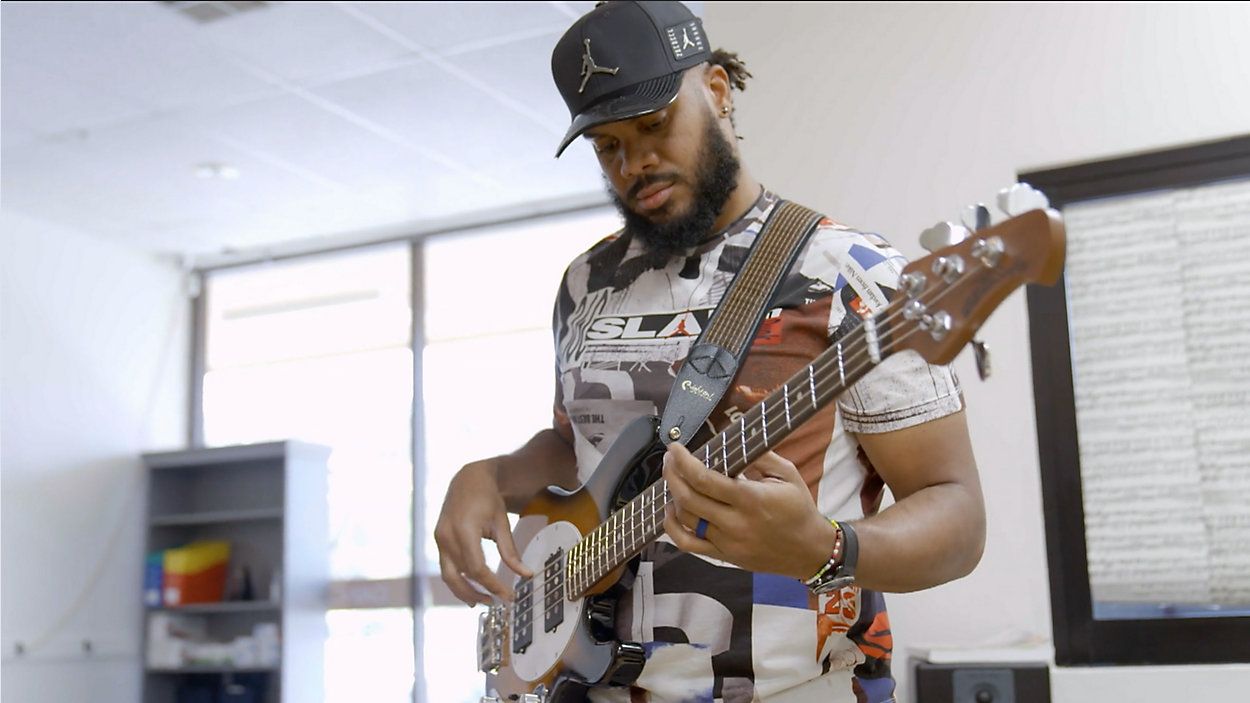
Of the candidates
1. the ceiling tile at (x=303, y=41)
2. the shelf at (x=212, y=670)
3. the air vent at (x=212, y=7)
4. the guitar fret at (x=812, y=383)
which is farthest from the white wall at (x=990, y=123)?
the shelf at (x=212, y=670)

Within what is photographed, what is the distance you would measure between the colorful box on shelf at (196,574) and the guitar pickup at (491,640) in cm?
454

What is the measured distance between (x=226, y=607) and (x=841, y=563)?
496 cm

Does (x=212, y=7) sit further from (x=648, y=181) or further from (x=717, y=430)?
(x=717, y=430)

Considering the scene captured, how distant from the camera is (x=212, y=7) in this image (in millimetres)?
3830

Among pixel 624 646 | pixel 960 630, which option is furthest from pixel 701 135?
pixel 960 630

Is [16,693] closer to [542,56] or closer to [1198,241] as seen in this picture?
[542,56]

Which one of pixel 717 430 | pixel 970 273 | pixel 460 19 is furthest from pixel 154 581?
pixel 970 273

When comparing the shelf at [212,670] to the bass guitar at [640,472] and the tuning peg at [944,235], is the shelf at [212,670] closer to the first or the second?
the bass guitar at [640,472]

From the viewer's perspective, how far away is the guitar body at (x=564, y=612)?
1.31 m

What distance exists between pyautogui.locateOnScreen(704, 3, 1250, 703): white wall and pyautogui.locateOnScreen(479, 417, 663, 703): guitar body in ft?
3.39

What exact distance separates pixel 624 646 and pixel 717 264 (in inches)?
17.0

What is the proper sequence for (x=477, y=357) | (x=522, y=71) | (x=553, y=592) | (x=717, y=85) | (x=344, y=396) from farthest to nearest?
(x=344, y=396)
(x=477, y=357)
(x=522, y=71)
(x=717, y=85)
(x=553, y=592)

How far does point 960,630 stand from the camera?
7.48 feet

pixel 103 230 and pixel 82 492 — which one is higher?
pixel 103 230
